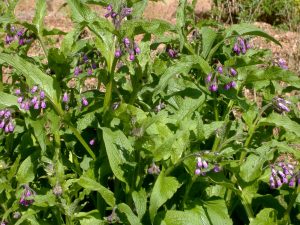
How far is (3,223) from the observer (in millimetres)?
3457

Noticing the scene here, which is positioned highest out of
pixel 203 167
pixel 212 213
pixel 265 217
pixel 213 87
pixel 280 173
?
pixel 213 87

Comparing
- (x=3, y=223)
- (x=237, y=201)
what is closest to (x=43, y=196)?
(x=3, y=223)

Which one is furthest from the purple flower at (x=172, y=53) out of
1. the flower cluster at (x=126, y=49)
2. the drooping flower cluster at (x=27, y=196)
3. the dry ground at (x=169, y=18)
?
the dry ground at (x=169, y=18)

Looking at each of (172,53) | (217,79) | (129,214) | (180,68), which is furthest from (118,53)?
(129,214)

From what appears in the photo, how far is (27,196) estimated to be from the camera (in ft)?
10.2

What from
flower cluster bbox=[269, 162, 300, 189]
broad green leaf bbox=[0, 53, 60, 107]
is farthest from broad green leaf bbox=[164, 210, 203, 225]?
broad green leaf bbox=[0, 53, 60, 107]

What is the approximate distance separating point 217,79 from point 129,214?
0.91 meters

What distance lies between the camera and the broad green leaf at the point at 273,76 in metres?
3.11

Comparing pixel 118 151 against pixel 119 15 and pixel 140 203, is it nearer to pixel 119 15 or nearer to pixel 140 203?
pixel 140 203

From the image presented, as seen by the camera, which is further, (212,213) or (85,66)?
(85,66)

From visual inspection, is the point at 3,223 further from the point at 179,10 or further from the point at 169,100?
the point at 179,10

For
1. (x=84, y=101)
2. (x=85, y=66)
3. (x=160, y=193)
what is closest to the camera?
(x=160, y=193)

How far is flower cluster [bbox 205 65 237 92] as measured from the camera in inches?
127

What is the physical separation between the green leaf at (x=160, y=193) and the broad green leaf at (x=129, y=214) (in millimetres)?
159
